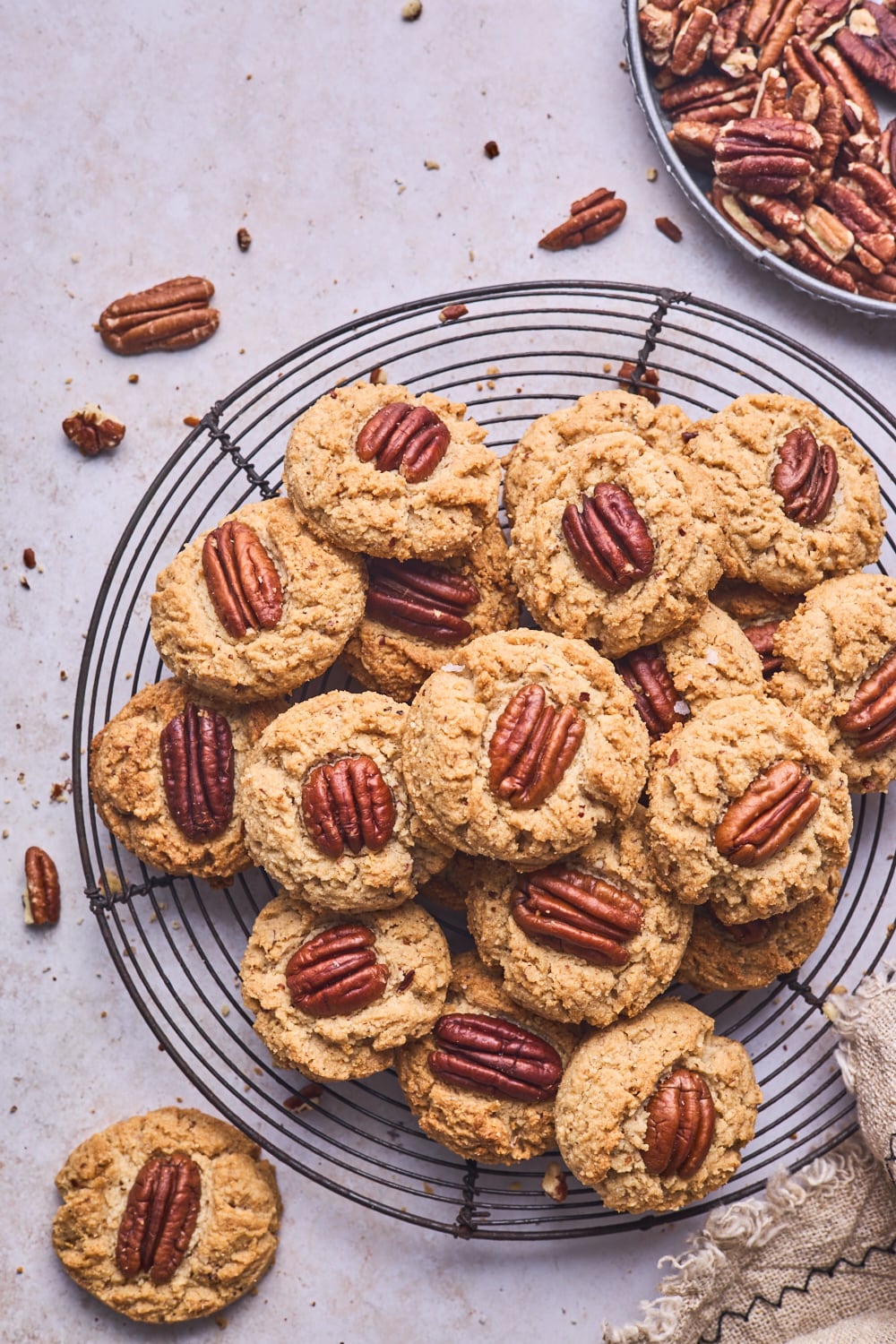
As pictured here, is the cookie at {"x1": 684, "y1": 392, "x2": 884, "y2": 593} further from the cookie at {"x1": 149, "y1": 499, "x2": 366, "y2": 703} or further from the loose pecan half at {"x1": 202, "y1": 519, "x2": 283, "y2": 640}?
the loose pecan half at {"x1": 202, "y1": 519, "x2": 283, "y2": 640}

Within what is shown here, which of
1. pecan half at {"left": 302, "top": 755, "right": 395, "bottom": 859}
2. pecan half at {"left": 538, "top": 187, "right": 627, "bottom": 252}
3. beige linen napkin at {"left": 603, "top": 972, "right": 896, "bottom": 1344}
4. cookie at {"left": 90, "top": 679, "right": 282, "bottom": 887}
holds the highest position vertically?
pecan half at {"left": 538, "top": 187, "right": 627, "bottom": 252}

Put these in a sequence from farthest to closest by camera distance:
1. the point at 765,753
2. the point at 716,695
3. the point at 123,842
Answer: the point at 123,842 < the point at 716,695 < the point at 765,753

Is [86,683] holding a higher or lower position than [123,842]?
higher

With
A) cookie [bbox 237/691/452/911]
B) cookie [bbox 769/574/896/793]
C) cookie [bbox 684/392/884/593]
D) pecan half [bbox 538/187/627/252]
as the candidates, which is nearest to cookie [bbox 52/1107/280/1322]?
cookie [bbox 237/691/452/911]

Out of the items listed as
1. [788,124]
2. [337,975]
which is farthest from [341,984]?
[788,124]

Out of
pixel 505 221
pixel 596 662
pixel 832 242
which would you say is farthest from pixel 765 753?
pixel 505 221

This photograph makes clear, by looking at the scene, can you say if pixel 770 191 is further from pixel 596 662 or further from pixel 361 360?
pixel 596 662
